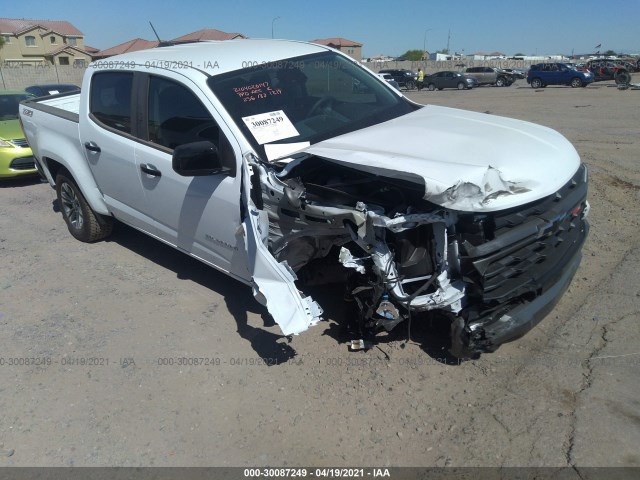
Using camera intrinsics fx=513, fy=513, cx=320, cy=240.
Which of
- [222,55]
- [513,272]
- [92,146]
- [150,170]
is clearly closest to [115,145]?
[92,146]

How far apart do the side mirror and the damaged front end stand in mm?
375

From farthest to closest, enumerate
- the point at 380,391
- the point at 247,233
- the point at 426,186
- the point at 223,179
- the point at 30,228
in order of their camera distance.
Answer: the point at 30,228, the point at 223,179, the point at 247,233, the point at 380,391, the point at 426,186

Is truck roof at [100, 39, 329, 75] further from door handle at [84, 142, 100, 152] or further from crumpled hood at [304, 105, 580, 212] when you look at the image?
crumpled hood at [304, 105, 580, 212]

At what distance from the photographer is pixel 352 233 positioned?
9.66 feet

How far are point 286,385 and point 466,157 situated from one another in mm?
1777

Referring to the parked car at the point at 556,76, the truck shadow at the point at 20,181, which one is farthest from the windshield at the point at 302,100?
the parked car at the point at 556,76

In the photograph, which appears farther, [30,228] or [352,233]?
[30,228]

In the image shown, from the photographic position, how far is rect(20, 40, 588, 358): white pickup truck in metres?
2.80

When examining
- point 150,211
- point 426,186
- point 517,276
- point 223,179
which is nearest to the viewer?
point 426,186

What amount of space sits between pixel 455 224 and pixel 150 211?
8.77 ft

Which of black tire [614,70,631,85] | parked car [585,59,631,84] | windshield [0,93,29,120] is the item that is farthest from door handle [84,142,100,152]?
parked car [585,59,631,84]

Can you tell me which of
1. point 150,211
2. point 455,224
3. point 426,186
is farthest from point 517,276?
point 150,211

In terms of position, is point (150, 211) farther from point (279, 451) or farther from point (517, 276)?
point (517, 276)

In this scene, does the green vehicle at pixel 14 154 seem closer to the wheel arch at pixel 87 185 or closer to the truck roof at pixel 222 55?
the wheel arch at pixel 87 185
